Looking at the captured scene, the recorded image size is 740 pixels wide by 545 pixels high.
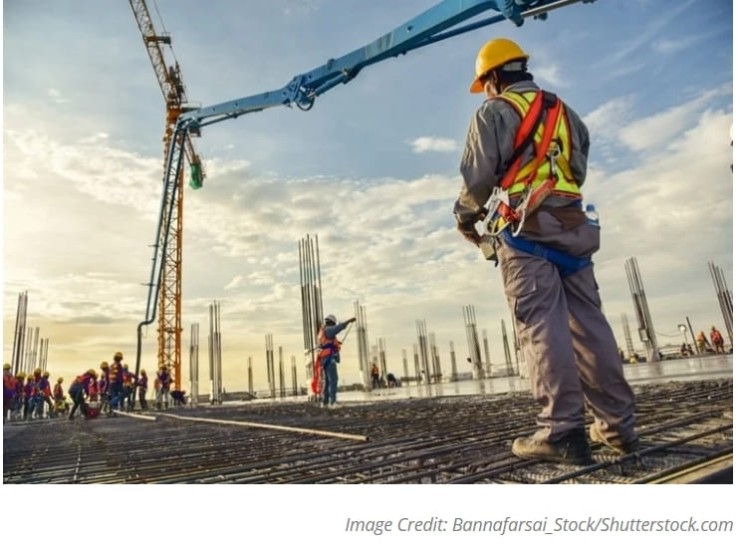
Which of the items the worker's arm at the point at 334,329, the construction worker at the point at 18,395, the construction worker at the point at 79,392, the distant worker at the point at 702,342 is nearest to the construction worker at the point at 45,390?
the construction worker at the point at 18,395

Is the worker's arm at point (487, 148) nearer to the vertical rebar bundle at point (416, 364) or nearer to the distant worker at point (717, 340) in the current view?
the distant worker at point (717, 340)

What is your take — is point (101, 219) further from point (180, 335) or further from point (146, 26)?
point (146, 26)

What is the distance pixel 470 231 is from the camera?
72.6 inches

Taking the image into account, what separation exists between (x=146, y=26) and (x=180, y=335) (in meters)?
13.1

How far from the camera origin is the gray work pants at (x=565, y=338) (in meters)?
1.51

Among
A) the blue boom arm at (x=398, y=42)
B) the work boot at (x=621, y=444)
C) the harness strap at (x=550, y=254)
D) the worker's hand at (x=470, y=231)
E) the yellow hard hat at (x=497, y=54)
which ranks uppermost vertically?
the blue boom arm at (x=398, y=42)

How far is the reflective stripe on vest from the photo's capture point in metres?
1.68

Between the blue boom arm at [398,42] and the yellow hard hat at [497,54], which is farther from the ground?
the blue boom arm at [398,42]

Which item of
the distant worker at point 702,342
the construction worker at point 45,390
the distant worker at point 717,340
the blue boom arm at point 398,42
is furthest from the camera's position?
the distant worker at point 702,342

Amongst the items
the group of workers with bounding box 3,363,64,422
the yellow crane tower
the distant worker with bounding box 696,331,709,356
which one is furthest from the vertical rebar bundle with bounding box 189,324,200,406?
the distant worker with bounding box 696,331,709,356

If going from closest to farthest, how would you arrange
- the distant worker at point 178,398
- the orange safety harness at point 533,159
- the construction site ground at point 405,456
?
the construction site ground at point 405,456 → the orange safety harness at point 533,159 → the distant worker at point 178,398

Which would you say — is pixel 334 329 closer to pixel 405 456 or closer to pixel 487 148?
pixel 405 456

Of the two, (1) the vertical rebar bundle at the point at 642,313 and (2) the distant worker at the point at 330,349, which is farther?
(1) the vertical rebar bundle at the point at 642,313

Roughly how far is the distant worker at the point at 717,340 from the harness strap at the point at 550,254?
12.9 metres
